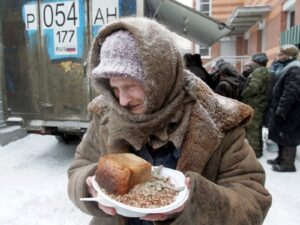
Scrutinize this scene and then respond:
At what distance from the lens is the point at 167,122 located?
1599mm

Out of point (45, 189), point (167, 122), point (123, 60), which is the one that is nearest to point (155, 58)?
point (123, 60)

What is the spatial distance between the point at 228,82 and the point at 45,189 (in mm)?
3245

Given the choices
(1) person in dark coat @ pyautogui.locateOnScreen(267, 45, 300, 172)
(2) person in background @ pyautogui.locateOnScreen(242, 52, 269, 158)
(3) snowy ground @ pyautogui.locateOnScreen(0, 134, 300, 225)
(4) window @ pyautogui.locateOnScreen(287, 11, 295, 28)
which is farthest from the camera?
(4) window @ pyautogui.locateOnScreen(287, 11, 295, 28)

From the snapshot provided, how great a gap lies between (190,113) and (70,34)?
14.2 ft

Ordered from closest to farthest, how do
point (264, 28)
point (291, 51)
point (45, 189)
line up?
point (45, 189) → point (291, 51) → point (264, 28)

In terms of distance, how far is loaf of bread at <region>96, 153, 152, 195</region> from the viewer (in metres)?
1.38

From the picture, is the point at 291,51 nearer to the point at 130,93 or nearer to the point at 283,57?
the point at 283,57

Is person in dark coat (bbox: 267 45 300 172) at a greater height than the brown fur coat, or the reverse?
the brown fur coat

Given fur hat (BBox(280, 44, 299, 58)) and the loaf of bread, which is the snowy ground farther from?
the loaf of bread

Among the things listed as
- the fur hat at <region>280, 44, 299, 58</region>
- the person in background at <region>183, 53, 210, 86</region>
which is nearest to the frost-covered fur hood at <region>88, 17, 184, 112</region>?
the person in background at <region>183, 53, 210, 86</region>

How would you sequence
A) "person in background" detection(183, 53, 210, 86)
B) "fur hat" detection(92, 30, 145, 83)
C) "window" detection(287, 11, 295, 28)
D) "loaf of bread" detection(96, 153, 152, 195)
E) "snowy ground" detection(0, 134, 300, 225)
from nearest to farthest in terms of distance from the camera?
1. "loaf of bread" detection(96, 153, 152, 195)
2. "fur hat" detection(92, 30, 145, 83)
3. "snowy ground" detection(0, 134, 300, 225)
4. "person in background" detection(183, 53, 210, 86)
5. "window" detection(287, 11, 295, 28)

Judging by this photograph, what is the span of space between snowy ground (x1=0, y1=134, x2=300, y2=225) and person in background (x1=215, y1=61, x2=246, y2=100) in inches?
52.6

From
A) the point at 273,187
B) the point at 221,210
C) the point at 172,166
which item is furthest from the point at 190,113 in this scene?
the point at 273,187

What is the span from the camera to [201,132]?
1.57 metres
